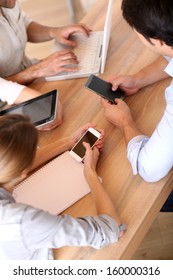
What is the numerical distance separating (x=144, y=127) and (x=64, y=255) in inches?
18.2

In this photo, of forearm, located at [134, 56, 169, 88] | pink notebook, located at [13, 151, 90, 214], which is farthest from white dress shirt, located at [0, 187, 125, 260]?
forearm, located at [134, 56, 169, 88]

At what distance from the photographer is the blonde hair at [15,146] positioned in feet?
2.40

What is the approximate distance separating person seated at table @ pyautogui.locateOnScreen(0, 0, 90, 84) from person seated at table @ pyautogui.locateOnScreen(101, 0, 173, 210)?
1.04 ft

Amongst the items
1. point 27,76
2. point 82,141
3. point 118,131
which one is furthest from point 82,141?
point 27,76

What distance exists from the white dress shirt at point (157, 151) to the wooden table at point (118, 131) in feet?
0.15

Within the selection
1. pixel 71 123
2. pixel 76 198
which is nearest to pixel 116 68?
pixel 71 123

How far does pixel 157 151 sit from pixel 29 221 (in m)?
0.36

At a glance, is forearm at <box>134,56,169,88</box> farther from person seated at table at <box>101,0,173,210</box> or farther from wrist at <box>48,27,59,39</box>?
wrist at <box>48,27,59,39</box>

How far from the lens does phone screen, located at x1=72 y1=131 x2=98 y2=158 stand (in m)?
0.98

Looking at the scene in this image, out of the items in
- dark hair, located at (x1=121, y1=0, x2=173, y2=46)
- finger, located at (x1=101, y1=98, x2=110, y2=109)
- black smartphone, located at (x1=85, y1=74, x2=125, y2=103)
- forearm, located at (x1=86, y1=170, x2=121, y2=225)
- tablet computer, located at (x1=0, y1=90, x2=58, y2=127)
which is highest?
dark hair, located at (x1=121, y1=0, x2=173, y2=46)

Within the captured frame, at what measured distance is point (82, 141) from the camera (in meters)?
1.00

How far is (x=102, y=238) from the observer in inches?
30.2

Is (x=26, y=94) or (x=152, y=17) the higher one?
(x=152, y=17)

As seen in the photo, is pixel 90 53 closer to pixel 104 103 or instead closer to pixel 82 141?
pixel 104 103
